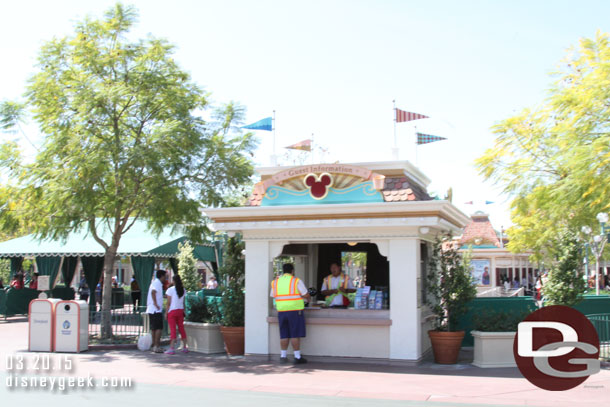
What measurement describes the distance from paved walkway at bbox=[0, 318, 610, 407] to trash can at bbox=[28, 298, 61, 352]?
23.1 inches

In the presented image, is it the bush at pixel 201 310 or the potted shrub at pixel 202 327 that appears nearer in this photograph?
the potted shrub at pixel 202 327

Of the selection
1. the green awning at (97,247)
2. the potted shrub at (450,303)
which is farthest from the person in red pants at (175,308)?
the green awning at (97,247)

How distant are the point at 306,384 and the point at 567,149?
9.73 metres

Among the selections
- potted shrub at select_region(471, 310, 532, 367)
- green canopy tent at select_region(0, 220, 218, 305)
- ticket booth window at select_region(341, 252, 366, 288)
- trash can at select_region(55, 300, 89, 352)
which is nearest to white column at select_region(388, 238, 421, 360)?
potted shrub at select_region(471, 310, 532, 367)

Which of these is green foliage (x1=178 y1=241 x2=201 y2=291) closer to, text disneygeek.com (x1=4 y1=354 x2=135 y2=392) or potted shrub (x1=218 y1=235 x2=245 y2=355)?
potted shrub (x1=218 y1=235 x2=245 y2=355)

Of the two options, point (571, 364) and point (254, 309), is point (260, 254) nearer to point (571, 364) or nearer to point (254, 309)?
point (254, 309)

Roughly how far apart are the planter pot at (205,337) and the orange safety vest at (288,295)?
2.32 metres

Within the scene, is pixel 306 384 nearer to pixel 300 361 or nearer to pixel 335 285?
pixel 300 361

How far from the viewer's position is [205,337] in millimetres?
13141

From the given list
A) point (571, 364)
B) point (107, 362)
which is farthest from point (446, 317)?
point (107, 362)

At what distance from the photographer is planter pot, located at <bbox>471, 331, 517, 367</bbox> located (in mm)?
11094

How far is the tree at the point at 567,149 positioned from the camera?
14055 millimetres

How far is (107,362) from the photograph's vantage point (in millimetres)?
11781

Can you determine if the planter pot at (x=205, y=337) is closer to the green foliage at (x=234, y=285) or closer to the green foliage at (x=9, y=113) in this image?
the green foliage at (x=234, y=285)
